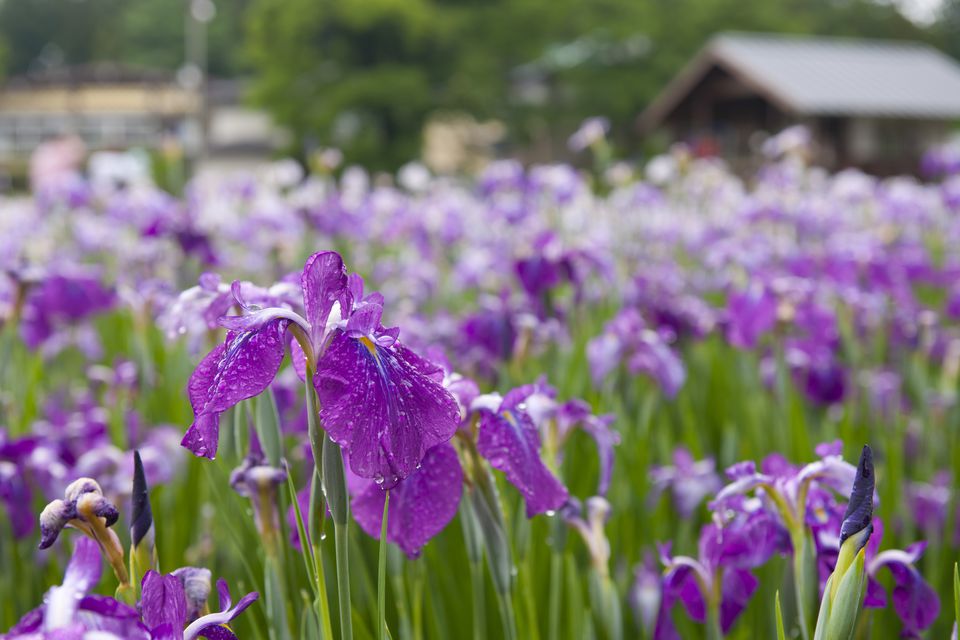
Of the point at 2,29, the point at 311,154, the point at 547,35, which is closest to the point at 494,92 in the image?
the point at 547,35

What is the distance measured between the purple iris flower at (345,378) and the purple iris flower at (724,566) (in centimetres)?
54

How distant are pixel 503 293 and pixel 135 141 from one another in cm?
4989

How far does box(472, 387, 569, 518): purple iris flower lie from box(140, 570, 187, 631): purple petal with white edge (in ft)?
1.39

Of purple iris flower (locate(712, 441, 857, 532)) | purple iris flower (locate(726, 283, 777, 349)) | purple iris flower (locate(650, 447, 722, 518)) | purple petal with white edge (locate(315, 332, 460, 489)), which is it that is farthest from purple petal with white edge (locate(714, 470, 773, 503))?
purple iris flower (locate(726, 283, 777, 349))

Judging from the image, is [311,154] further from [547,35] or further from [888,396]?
[547,35]

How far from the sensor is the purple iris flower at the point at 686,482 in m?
2.19

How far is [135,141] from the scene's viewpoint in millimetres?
49125

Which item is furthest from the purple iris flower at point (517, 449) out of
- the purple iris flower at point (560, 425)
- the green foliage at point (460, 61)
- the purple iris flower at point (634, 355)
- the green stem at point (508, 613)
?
the green foliage at point (460, 61)

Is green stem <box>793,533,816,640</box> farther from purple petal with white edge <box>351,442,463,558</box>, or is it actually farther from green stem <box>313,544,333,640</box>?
green stem <box>313,544,333,640</box>

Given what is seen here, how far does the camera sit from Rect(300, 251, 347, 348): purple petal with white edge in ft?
3.27

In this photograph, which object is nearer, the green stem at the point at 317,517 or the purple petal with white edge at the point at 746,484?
the green stem at the point at 317,517

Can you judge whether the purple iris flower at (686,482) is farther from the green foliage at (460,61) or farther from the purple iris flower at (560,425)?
the green foliage at (460,61)

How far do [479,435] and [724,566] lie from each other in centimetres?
41

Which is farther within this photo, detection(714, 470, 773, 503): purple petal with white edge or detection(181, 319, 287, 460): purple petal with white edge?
detection(714, 470, 773, 503): purple petal with white edge
